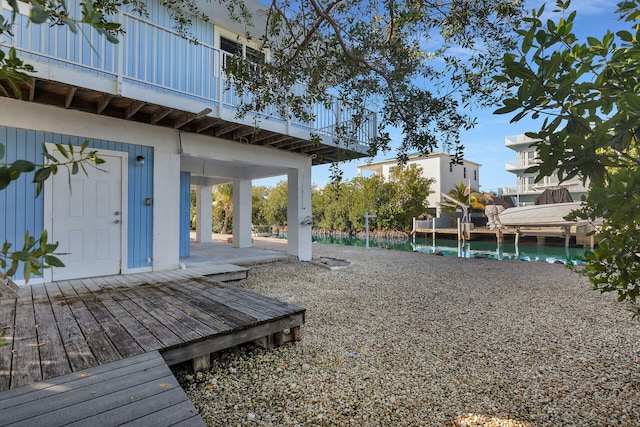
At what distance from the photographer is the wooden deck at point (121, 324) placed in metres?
2.42

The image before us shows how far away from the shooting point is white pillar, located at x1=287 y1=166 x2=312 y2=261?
8.69 m

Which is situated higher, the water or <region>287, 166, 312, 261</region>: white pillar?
<region>287, 166, 312, 261</region>: white pillar

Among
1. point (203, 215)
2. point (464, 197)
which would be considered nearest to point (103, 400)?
point (203, 215)

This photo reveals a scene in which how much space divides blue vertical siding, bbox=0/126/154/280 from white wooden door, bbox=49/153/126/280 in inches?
7.1

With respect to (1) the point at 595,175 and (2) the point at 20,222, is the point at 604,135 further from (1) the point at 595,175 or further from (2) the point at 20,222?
(2) the point at 20,222

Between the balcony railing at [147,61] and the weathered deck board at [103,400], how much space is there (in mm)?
3106

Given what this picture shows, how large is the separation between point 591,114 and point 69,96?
5.90m

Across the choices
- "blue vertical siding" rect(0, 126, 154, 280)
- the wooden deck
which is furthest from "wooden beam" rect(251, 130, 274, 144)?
the wooden deck

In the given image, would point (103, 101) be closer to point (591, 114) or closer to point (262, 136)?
point (262, 136)

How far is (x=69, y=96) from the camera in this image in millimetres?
4762

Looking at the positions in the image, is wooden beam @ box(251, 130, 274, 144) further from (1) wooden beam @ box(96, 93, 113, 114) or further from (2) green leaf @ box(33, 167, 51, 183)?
(2) green leaf @ box(33, 167, 51, 183)

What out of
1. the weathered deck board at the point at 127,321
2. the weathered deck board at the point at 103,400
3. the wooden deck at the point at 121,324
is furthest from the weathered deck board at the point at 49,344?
the weathered deck board at the point at 127,321

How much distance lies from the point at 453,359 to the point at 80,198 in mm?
5782

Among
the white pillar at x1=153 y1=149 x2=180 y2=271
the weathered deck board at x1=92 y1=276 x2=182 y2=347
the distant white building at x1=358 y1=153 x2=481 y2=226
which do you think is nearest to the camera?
the weathered deck board at x1=92 y1=276 x2=182 y2=347
